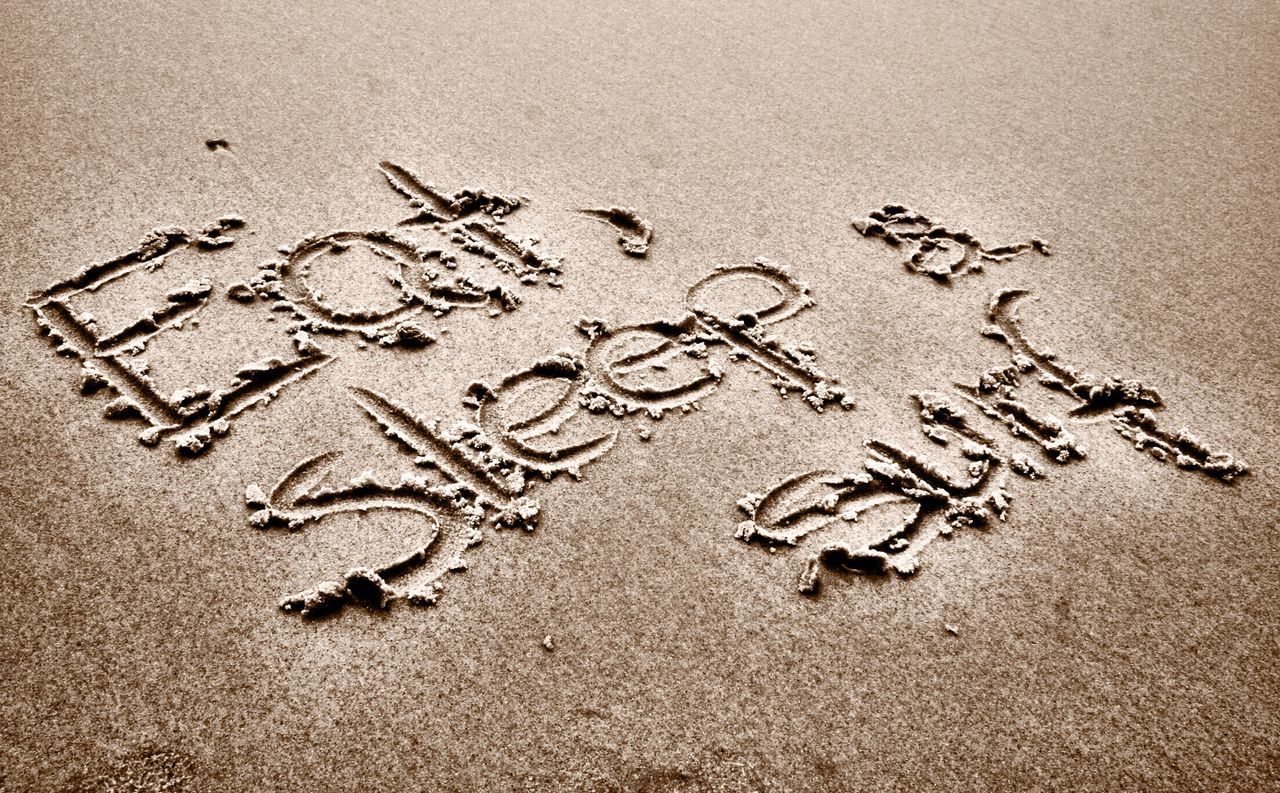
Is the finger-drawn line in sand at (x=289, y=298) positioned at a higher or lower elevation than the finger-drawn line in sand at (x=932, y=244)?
lower

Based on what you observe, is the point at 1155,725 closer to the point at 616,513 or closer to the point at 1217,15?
A: the point at 616,513

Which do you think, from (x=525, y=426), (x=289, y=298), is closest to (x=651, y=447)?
(x=525, y=426)

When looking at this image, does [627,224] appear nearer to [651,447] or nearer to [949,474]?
[651,447]

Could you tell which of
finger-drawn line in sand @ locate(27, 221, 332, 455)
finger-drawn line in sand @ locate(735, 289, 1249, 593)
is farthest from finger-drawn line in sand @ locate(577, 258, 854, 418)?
finger-drawn line in sand @ locate(27, 221, 332, 455)

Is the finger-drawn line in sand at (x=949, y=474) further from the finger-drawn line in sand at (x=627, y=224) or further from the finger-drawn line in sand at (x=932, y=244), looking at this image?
the finger-drawn line in sand at (x=627, y=224)

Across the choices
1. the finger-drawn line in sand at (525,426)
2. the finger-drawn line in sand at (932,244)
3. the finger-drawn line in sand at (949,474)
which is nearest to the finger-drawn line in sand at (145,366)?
the finger-drawn line in sand at (525,426)

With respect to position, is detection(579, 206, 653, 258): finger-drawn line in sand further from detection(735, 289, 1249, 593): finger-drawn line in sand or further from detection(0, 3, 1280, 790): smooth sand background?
detection(735, 289, 1249, 593): finger-drawn line in sand

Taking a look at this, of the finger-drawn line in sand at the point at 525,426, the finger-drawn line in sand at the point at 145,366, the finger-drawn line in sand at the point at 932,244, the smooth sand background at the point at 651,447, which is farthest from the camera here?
the finger-drawn line in sand at the point at 932,244
